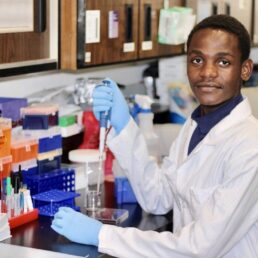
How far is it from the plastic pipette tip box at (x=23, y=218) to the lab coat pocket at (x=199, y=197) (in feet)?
1.47

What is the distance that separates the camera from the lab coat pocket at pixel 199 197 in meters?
1.88

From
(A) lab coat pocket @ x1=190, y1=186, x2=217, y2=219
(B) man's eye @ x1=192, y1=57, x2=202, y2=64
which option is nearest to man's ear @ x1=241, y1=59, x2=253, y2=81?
(B) man's eye @ x1=192, y1=57, x2=202, y2=64

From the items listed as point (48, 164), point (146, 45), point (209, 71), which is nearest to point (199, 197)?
point (209, 71)

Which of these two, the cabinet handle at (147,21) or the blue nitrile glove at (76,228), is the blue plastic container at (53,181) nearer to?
the blue nitrile glove at (76,228)

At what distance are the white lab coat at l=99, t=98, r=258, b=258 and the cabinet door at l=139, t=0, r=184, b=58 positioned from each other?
25.2 inches

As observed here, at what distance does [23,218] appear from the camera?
6.45 ft

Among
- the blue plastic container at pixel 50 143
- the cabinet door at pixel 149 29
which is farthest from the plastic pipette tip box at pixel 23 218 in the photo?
the cabinet door at pixel 149 29

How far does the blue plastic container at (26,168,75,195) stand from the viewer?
210cm

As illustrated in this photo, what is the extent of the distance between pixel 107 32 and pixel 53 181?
59 cm

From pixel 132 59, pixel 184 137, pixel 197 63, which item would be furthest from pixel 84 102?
pixel 197 63

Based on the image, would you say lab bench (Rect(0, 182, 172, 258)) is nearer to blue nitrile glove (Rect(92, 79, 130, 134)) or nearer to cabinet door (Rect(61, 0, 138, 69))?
blue nitrile glove (Rect(92, 79, 130, 134))

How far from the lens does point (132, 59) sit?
262 cm

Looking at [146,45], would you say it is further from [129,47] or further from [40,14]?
[40,14]

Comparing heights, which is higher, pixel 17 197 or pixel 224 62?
pixel 224 62
